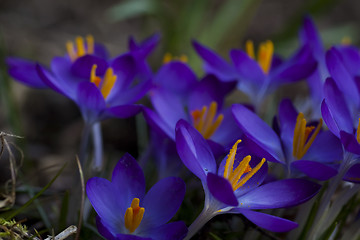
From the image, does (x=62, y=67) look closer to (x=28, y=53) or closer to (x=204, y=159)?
(x=204, y=159)

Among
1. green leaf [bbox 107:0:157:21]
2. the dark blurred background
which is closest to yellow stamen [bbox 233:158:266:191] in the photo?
the dark blurred background

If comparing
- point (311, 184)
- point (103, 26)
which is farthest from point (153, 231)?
point (103, 26)

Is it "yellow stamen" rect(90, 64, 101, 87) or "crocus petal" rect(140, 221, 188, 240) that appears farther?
"yellow stamen" rect(90, 64, 101, 87)

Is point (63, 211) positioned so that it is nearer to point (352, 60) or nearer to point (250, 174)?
point (250, 174)

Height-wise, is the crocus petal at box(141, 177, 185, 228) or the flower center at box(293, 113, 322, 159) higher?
the flower center at box(293, 113, 322, 159)

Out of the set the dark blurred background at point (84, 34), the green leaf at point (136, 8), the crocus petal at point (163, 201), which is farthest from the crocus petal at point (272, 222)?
the green leaf at point (136, 8)

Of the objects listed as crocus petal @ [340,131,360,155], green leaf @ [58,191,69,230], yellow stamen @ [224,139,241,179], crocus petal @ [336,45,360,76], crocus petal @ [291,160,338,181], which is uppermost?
crocus petal @ [336,45,360,76]

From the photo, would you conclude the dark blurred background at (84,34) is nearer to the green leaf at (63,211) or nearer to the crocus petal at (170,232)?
the green leaf at (63,211)

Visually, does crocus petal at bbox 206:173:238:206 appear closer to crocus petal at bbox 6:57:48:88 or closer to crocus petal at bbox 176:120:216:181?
crocus petal at bbox 176:120:216:181
